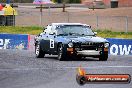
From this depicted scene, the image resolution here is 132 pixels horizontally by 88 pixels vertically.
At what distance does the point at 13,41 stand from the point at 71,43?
12121 mm

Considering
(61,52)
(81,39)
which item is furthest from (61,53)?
(81,39)

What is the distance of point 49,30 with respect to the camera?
25484 mm

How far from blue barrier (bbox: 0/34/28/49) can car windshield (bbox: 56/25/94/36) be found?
9.60 m

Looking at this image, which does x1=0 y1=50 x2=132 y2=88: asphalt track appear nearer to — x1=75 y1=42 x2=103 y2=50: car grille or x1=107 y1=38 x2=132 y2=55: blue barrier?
x1=75 y1=42 x2=103 y2=50: car grille

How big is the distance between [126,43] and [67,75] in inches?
462

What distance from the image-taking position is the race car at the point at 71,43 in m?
23.0

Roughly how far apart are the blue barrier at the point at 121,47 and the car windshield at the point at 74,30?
4619mm

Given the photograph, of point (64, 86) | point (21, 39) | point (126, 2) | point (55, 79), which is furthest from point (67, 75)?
point (126, 2)

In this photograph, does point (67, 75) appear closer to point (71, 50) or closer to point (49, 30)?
point (71, 50)

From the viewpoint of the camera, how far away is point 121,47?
2917 centimetres

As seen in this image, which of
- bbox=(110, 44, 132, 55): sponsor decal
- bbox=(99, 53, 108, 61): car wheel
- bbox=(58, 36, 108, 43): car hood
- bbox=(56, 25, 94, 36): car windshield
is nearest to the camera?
bbox=(58, 36, 108, 43): car hood

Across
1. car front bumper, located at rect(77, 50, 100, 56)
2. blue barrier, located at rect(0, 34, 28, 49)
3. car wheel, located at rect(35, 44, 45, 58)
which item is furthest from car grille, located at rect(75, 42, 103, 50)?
blue barrier, located at rect(0, 34, 28, 49)

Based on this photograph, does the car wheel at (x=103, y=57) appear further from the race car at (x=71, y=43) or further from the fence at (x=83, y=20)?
the fence at (x=83, y=20)

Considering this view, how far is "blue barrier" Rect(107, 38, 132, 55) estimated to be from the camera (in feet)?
94.7
